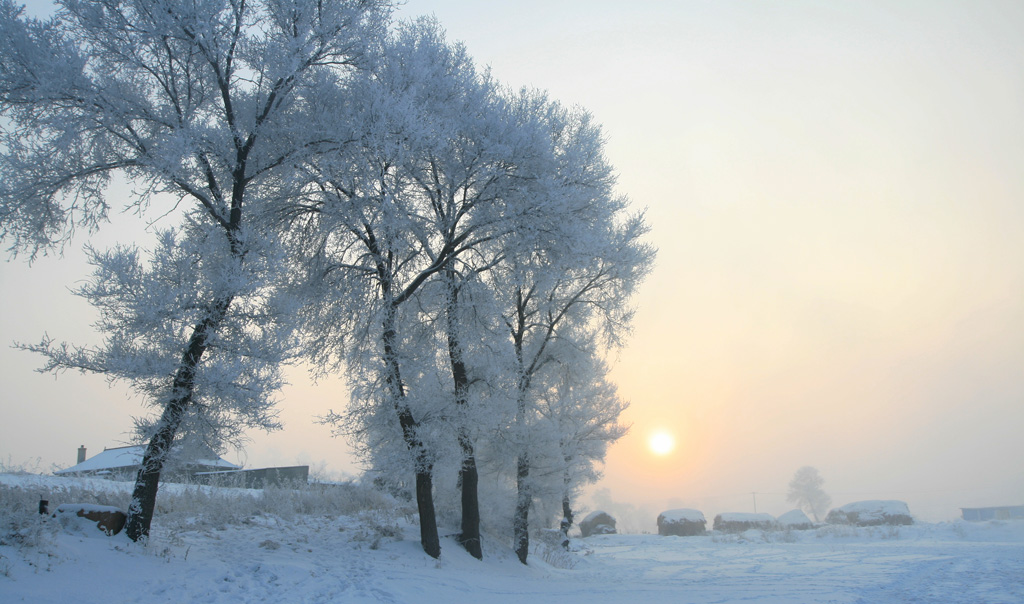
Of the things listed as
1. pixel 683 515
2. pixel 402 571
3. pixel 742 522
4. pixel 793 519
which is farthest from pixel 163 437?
pixel 793 519

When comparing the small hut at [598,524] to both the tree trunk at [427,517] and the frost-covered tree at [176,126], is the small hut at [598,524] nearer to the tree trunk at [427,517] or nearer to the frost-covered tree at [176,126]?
the tree trunk at [427,517]

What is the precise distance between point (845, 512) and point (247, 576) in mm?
36327

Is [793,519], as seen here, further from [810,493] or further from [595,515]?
[810,493]

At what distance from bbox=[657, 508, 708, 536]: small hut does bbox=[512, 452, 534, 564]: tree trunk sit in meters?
20.8

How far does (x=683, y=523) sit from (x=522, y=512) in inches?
855

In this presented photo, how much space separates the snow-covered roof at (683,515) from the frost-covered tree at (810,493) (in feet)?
158

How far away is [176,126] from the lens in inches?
395

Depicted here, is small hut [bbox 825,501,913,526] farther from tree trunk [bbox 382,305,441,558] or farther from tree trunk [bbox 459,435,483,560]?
tree trunk [bbox 382,305,441,558]

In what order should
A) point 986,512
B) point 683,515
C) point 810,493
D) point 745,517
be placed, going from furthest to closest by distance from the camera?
point 810,493 < point 986,512 < point 745,517 < point 683,515

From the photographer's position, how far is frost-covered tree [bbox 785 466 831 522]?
7406cm

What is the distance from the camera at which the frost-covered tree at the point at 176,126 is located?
870 centimetres

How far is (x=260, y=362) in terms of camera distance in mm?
8750

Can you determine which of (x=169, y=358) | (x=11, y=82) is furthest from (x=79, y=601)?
(x=11, y=82)

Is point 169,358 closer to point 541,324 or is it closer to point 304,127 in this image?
point 304,127
